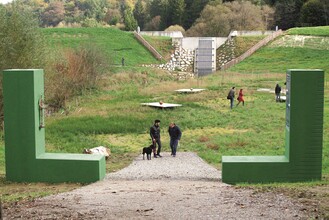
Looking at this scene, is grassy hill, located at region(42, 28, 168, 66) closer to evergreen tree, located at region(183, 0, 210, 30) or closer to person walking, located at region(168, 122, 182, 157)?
evergreen tree, located at region(183, 0, 210, 30)

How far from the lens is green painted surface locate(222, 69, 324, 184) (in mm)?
13680

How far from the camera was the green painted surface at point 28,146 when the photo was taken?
1405 cm

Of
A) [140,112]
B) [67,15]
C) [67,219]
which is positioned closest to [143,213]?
[67,219]

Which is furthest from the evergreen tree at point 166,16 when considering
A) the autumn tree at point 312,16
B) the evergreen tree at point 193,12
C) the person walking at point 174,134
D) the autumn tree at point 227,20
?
the person walking at point 174,134

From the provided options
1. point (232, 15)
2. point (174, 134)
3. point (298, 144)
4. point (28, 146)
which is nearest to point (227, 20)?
point (232, 15)

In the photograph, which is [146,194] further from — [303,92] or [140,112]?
[140,112]

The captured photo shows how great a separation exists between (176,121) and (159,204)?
53.0 ft

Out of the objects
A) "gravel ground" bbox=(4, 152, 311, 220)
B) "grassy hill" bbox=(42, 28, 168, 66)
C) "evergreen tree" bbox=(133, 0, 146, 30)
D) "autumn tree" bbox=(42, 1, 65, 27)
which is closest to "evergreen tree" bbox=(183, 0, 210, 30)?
"evergreen tree" bbox=(133, 0, 146, 30)

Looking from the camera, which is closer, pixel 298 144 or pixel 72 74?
pixel 298 144

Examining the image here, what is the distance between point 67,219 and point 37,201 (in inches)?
87.1

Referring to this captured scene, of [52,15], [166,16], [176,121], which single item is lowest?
[176,121]

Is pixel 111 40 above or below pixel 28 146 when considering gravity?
above

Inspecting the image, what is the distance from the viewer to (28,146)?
14109mm

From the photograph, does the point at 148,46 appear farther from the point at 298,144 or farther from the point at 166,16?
the point at 298,144
